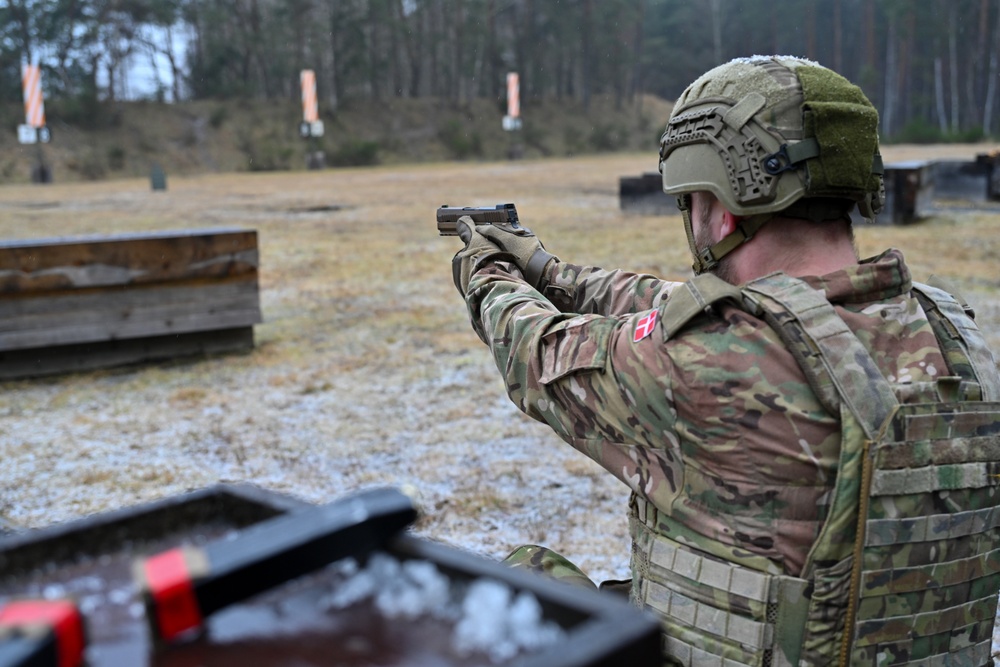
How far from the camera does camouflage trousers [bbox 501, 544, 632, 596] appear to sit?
2.09m

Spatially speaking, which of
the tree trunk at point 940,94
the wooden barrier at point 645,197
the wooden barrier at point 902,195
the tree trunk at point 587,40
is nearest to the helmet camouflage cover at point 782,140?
the wooden barrier at point 902,195

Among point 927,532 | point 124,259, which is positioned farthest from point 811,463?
point 124,259

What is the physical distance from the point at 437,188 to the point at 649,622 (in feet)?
72.5

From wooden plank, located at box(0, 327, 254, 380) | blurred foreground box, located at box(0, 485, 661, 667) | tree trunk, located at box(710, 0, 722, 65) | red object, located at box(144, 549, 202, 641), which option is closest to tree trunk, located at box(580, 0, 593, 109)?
tree trunk, located at box(710, 0, 722, 65)

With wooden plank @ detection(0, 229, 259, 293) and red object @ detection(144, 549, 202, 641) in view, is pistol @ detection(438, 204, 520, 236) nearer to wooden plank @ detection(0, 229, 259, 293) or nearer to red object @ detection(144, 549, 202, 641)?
red object @ detection(144, 549, 202, 641)

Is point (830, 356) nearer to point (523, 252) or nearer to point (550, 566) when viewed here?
point (550, 566)

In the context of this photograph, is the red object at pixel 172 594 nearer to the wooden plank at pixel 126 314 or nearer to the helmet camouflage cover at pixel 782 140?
the helmet camouflage cover at pixel 782 140

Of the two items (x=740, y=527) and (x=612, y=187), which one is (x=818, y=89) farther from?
(x=612, y=187)

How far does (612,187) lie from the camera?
2125 centimetres

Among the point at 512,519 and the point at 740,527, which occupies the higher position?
the point at 740,527

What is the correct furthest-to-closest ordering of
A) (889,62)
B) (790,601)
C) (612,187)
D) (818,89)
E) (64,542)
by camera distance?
1. (889,62)
2. (612,187)
3. (818,89)
4. (790,601)
5. (64,542)

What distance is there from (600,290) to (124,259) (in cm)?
439

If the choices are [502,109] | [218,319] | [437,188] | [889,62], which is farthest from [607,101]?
[218,319]

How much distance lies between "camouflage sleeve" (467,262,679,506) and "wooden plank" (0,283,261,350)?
462 centimetres
